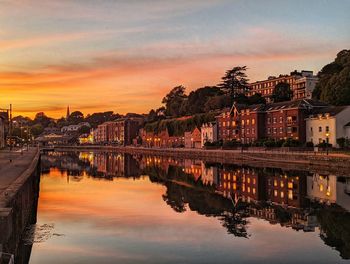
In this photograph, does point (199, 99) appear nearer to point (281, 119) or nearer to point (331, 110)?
point (281, 119)

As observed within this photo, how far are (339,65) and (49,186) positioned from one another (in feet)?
273

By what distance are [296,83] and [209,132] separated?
52817mm

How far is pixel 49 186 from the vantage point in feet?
167

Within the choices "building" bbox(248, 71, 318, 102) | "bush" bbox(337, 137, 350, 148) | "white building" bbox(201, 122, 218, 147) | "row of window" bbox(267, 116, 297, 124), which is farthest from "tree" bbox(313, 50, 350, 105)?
"building" bbox(248, 71, 318, 102)

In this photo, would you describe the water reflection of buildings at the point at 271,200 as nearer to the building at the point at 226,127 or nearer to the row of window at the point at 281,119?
the row of window at the point at 281,119

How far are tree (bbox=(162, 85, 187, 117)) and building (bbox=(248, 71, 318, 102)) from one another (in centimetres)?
2834

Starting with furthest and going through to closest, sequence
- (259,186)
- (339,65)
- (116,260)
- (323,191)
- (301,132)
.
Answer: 1. (339,65)
2. (301,132)
3. (259,186)
4. (323,191)
5. (116,260)

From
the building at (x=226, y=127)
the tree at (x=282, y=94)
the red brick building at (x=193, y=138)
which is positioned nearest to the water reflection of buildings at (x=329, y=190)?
the building at (x=226, y=127)

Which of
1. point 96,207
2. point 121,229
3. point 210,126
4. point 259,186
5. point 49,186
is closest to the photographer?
point 121,229

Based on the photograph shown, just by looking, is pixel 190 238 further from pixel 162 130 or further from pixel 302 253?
pixel 162 130

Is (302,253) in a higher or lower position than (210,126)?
lower

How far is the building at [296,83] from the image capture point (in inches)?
6117

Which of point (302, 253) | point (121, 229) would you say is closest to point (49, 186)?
point (121, 229)

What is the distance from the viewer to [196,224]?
27.7 metres
